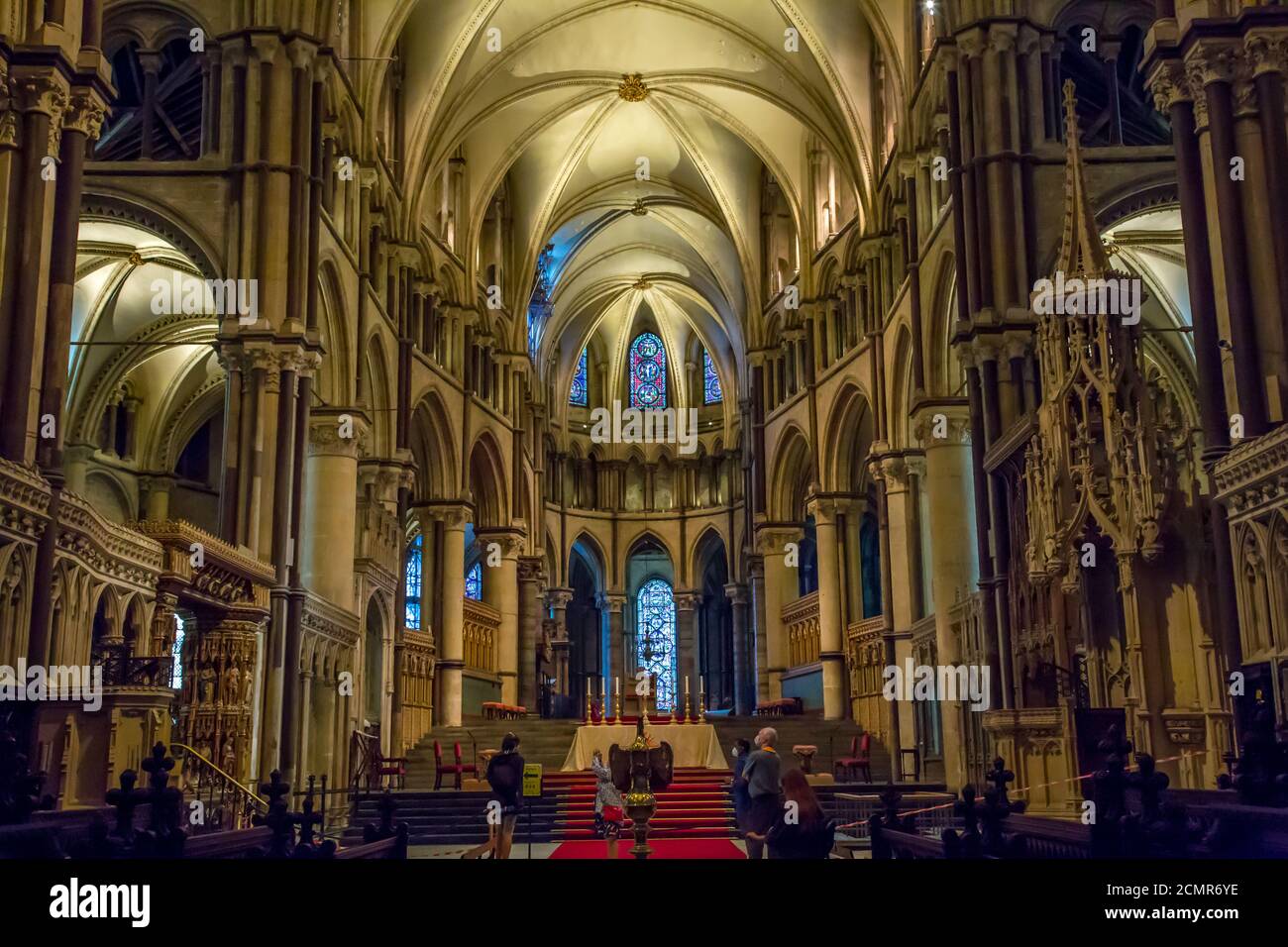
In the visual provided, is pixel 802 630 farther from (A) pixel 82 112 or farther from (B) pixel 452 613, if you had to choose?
(A) pixel 82 112

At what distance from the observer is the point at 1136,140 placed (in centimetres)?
2414

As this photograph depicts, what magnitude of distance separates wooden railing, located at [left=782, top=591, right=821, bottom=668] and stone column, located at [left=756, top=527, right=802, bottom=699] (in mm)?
180

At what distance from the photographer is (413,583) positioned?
130 ft

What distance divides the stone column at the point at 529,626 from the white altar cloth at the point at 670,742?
644 inches

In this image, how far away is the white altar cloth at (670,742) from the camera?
2192 centimetres

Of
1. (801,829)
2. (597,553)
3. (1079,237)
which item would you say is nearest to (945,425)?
(1079,237)

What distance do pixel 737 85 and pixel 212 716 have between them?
2114 centimetres

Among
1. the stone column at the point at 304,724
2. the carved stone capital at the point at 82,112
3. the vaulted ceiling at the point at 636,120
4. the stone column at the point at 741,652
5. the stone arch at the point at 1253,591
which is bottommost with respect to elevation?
the stone column at the point at 304,724

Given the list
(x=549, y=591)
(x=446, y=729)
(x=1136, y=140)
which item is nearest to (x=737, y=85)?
(x=1136, y=140)

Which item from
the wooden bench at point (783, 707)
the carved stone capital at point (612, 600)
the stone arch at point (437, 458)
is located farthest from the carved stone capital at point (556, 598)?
the stone arch at point (437, 458)

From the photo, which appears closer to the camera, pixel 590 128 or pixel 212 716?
pixel 212 716

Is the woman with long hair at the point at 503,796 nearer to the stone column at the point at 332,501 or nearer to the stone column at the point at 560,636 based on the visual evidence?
the stone column at the point at 332,501

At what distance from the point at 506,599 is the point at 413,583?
11.7 feet
